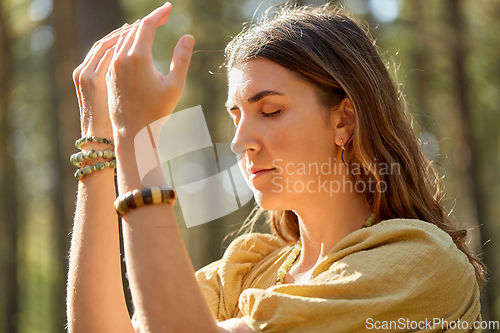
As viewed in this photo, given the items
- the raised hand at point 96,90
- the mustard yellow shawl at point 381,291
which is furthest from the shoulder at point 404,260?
the raised hand at point 96,90

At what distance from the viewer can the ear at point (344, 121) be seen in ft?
6.23

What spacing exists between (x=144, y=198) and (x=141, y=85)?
0.33 m

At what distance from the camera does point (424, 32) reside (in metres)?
7.70

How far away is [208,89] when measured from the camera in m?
10.3

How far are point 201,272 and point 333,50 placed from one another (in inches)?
46.8

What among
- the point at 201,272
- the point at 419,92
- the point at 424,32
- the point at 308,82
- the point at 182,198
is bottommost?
the point at 201,272

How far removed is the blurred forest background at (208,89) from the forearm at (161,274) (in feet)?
10.5

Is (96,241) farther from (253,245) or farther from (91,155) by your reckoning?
(253,245)

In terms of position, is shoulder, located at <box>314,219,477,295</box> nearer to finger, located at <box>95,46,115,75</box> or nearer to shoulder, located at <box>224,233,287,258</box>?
shoulder, located at <box>224,233,287,258</box>

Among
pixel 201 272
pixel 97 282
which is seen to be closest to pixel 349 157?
pixel 201 272

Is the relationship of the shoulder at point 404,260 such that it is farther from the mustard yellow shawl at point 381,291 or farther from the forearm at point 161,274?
the forearm at point 161,274

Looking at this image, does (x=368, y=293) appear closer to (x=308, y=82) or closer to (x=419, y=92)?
(x=308, y=82)

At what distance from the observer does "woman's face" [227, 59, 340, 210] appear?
1762 millimetres

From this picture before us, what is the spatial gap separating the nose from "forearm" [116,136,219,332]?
579 millimetres
